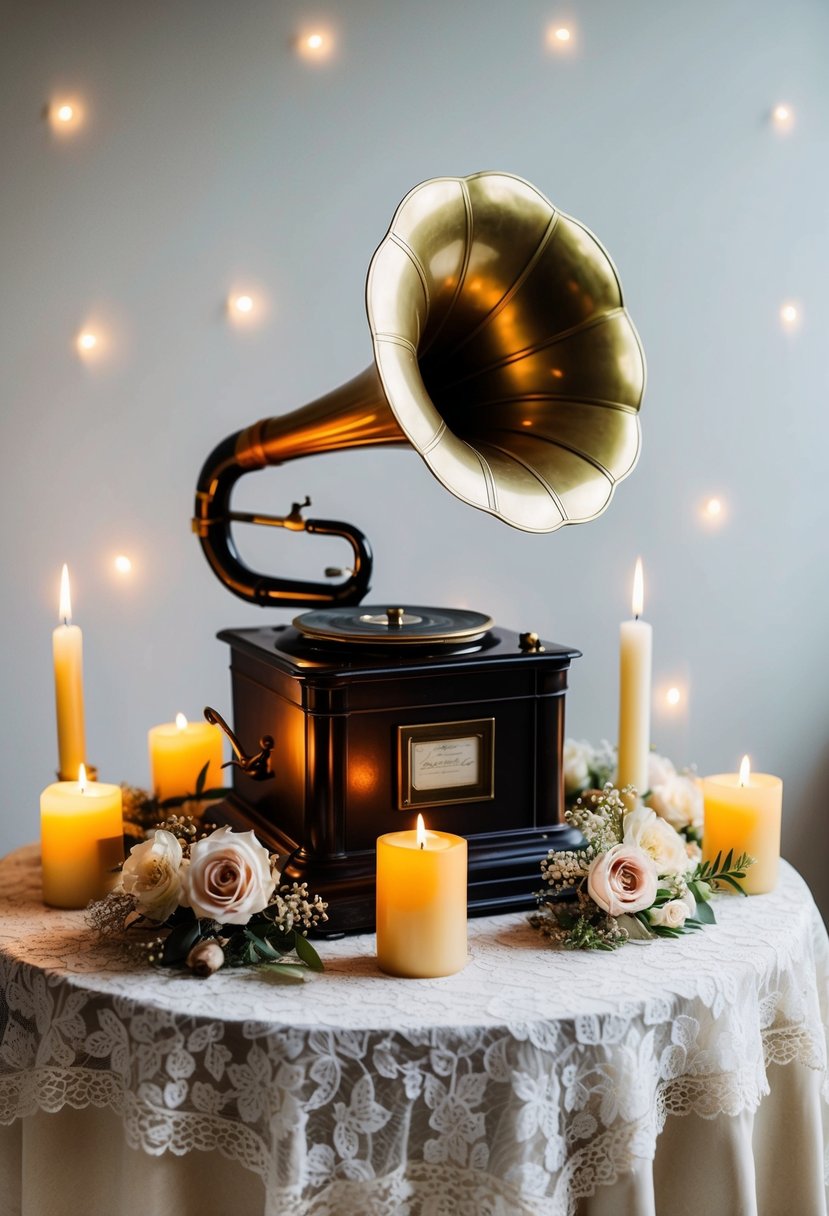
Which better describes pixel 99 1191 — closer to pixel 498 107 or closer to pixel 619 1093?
pixel 619 1093

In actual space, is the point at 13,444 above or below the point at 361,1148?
above

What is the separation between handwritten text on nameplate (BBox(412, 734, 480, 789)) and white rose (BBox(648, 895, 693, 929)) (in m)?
0.23

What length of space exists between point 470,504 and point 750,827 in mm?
490

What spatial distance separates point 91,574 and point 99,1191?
932 mm

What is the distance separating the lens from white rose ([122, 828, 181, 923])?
1.05 m

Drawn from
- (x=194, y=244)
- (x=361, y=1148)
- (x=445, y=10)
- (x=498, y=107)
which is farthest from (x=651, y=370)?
(x=361, y=1148)

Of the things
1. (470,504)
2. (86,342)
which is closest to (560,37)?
(86,342)

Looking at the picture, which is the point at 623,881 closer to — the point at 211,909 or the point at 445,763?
the point at 445,763

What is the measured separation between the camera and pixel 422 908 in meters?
1.01

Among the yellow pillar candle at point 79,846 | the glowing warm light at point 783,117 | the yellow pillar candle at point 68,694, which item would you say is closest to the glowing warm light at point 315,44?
the glowing warm light at point 783,117

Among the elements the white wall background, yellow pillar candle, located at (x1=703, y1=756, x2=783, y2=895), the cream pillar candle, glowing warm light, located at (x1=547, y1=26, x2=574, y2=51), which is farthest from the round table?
glowing warm light, located at (x1=547, y1=26, x2=574, y2=51)

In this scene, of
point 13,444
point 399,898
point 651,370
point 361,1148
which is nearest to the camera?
point 361,1148

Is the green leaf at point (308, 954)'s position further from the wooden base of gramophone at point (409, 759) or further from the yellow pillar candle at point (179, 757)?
the yellow pillar candle at point (179, 757)

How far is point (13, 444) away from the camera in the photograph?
5.40ft
